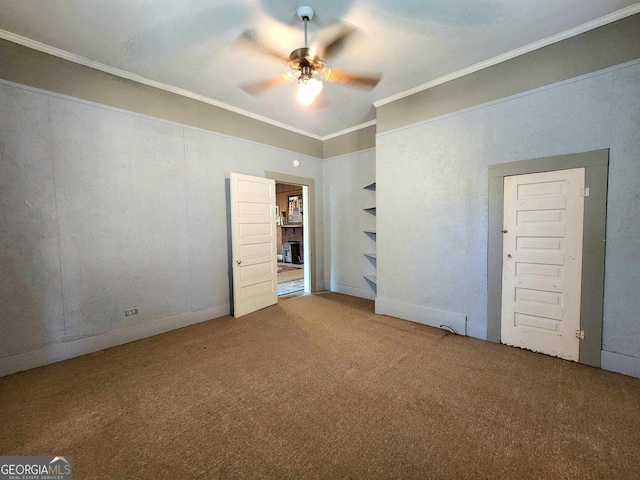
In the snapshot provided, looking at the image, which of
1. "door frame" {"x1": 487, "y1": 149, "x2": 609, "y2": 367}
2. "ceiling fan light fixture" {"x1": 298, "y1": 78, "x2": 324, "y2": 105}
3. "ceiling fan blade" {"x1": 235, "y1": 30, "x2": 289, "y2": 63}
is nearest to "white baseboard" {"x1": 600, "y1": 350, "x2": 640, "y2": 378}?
"door frame" {"x1": 487, "y1": 149, "x2": 609, "y2": 367}

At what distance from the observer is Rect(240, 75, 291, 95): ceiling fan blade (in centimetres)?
324

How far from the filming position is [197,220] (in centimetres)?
377

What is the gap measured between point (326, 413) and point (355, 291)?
337 centimetres

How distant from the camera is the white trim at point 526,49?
2.30 metres

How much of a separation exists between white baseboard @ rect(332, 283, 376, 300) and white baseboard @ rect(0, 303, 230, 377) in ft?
8.32

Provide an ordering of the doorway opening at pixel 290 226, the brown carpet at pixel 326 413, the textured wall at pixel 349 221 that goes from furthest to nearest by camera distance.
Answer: the doorway opening at pixel 290 226, the textured wall at pixel 349 221, the brown carpet at pixel 326 413

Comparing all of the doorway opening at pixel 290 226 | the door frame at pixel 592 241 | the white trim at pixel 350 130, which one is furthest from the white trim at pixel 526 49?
the doorway opening at pixel 290 226

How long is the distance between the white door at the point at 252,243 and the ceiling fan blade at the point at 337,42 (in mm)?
2027

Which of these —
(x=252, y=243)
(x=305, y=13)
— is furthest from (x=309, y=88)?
(x=252, y=243)

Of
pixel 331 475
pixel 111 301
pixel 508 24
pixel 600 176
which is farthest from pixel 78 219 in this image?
pixel 600 176

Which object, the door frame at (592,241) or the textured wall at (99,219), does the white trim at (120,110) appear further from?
the door frame at (592,241)

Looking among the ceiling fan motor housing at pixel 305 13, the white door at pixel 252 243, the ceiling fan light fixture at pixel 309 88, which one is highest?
the ceiling fan motor housing at pixel 305 13

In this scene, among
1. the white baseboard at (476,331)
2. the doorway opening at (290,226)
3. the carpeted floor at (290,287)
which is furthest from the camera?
the doorway opening at (290,226)

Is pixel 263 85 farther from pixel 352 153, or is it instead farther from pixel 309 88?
pixel 352 153
